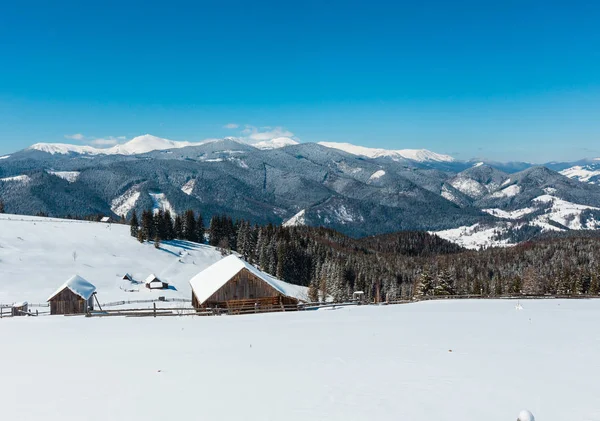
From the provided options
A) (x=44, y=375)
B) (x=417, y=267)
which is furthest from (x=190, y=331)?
(x=417, y=267)

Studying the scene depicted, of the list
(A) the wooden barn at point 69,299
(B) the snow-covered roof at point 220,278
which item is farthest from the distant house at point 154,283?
(B) the snow-covered roof at point 220,278

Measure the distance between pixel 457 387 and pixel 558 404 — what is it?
295 cm

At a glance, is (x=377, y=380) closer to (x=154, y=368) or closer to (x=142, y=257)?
(x=154, y=368)

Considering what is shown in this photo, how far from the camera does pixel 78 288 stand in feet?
165

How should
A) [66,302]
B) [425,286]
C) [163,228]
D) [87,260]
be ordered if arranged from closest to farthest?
1. [66,302]
2. [425,286]
3. [87,260]
4. [163,228]

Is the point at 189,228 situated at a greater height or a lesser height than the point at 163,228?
greater

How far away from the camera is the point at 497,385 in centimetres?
1460

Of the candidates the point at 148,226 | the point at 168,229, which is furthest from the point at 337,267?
the point at 148,226

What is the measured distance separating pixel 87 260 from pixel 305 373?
3298 inches

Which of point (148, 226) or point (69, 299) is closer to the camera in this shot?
point (69, 299)

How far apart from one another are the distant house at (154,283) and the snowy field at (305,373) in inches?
2047

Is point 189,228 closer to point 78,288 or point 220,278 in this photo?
point 78,288

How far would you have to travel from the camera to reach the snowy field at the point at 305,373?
12.3m

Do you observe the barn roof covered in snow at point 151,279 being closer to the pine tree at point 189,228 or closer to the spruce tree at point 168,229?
the spruce tree at point 168,229
